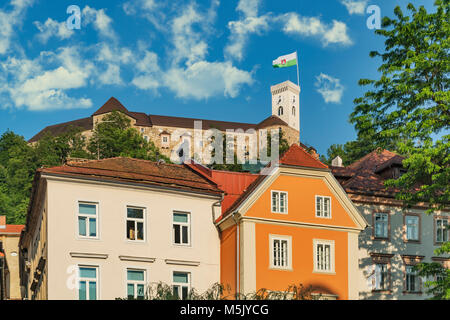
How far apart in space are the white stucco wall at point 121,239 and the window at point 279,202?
3279 millimetres

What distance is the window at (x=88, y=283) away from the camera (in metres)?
37.6

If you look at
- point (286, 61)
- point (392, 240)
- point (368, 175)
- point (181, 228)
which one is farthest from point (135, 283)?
point (286, 61)

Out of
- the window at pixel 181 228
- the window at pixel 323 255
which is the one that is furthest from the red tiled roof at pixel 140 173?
the window at pixel 323 255

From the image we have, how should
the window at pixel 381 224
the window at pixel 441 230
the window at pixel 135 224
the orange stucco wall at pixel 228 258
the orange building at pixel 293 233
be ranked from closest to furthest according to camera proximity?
the window at pixel 135 224
the orange building at pixel 293 233
the orange stucco wall at pixel 228 258
the window at pixel 381 224
the window at pixel 441 230

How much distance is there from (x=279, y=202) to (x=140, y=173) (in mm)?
7310

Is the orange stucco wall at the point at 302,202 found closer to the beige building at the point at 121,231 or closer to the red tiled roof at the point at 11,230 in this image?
the beige building at the point at 121,231

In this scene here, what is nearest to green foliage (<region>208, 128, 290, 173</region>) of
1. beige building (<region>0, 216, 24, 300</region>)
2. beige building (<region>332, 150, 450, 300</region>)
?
beige building (<region>332, 150, 450, 300</region>)

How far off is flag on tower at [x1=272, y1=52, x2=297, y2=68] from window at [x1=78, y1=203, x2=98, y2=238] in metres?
105

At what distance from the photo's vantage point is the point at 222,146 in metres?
137

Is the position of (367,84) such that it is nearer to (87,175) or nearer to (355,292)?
(355,292)

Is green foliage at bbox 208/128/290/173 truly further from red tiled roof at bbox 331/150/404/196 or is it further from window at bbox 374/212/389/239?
window at bbox 374/212/389/239

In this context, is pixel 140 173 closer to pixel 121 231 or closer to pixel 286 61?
pixel 121 231

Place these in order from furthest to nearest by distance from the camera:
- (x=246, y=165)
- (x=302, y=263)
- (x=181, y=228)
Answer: (x=246, y=165), (x=181, y=228), (x=302, y=263)

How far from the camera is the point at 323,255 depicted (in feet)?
137
